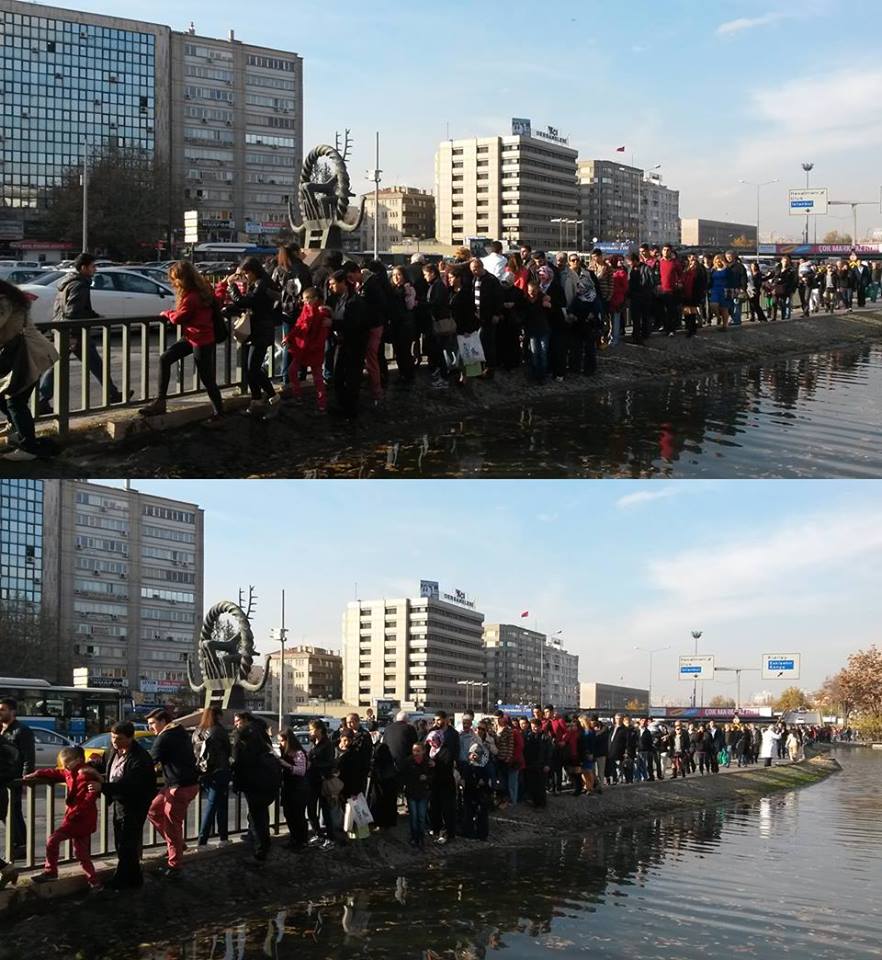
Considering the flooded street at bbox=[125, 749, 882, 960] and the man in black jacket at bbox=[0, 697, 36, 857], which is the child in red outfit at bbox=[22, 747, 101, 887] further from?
the flooded street at bbox=[125, 749, 882, 960]

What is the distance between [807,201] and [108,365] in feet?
379

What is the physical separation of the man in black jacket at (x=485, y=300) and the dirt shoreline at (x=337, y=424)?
2.41ft

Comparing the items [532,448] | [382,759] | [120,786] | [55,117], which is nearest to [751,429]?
[532,448]

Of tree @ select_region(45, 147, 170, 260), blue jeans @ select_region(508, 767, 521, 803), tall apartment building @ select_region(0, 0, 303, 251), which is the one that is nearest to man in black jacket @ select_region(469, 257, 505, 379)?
blue jeans @ select_region(508, 767, 521, 803)

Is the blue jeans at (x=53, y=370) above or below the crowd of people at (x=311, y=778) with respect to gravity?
above

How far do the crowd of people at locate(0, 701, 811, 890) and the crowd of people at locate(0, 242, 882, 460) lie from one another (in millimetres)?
4028

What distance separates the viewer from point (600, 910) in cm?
1201

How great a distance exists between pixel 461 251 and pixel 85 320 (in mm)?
7245

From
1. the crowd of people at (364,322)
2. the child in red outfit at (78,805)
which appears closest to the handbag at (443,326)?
the crowd of people at (364,322)

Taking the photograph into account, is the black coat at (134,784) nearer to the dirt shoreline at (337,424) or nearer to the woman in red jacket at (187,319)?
the dirt shoreline at (337,424)

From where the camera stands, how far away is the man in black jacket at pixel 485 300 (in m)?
20.5

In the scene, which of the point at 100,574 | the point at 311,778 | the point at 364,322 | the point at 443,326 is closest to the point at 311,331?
the point at 364,322

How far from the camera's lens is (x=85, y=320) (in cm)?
1500

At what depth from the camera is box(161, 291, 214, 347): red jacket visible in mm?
15633
